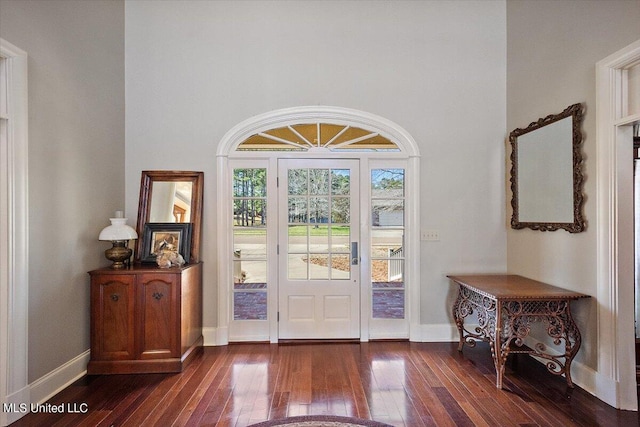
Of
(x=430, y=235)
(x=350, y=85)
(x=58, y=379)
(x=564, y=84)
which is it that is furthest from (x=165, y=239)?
(x=564, y=84)

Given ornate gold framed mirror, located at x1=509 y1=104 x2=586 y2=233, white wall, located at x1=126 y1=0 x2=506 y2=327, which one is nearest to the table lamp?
white wall, located at x1=126 y1=0 x2=506 y2=327

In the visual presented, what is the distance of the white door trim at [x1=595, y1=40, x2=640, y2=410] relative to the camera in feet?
8.03

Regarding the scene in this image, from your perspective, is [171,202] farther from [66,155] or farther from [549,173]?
[549,173]

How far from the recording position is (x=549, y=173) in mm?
3094

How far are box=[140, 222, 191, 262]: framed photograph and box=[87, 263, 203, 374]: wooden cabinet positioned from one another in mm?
476

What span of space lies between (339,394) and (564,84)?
3275 mm

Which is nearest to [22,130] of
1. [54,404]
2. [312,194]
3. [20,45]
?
[20,45]

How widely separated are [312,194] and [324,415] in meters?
2.19

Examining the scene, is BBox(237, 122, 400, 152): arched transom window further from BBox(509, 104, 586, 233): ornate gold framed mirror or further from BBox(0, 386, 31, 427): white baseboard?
BBox(0, 386, 31, 427): white baseboard

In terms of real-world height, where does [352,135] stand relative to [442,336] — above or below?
above

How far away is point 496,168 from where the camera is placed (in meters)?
3.75

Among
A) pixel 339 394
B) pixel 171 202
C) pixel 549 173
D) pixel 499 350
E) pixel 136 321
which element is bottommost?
pixel 339 394

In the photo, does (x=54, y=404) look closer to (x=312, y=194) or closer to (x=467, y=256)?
(x=312, y=194)

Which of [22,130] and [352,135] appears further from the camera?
[352,135]
